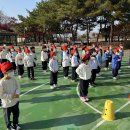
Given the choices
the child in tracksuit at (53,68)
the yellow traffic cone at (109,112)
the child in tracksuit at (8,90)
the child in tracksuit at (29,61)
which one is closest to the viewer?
the child in tracksuit at (8,90)

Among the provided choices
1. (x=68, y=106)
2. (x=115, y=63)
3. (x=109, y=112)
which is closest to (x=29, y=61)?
(x=115, y=63)

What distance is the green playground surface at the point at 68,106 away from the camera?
757cm

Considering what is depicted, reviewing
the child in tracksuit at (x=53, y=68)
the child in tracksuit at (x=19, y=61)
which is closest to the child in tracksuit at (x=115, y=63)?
the child in tracksuit at (x=53, y=68)

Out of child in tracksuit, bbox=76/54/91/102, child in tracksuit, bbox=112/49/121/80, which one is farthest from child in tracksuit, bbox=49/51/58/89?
child in tracksuit, bbox=112/49/121/80

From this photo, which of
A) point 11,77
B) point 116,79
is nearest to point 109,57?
point 116,79

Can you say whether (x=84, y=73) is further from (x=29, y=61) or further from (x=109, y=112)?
(x=29, y=61)

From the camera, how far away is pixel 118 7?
116ft

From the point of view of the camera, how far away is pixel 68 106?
927 centimetres

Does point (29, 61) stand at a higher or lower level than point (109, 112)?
higher

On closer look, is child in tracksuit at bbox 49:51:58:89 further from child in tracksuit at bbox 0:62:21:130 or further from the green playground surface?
child in tracksuit at bbox 0:62:21:130

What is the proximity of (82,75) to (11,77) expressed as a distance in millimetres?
3631

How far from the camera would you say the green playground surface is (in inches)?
298

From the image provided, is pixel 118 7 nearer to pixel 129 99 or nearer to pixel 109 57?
pixel 109 57

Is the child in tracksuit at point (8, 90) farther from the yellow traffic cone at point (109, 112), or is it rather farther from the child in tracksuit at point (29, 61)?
the child in tracksuit at point (29, 61)
